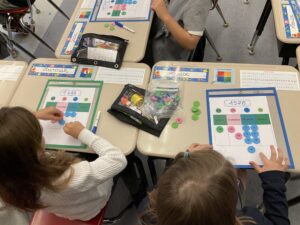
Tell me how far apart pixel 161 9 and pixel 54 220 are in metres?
1.04

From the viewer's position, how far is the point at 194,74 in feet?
4.36

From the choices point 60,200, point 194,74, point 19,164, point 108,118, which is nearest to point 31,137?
point 19,164

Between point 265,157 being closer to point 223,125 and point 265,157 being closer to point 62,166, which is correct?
point 223,125

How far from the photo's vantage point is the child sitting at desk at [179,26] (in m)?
1.37

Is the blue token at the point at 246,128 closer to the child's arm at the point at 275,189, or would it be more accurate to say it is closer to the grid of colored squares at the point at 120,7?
the child's arm at the point at 275,189

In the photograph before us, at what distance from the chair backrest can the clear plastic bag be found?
44cm

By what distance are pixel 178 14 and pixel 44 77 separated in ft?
2.32

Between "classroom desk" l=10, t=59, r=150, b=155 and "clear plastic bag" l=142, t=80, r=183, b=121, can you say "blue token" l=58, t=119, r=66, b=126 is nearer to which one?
"classroom desk" l=10, t=59, r=150, b=155

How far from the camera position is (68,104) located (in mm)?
1279

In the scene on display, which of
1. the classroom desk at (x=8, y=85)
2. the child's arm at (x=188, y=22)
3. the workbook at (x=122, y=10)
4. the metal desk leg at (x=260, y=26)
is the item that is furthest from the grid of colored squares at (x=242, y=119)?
the metal desk leg at (x=260, y=26)

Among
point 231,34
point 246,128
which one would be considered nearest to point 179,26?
point 246,128

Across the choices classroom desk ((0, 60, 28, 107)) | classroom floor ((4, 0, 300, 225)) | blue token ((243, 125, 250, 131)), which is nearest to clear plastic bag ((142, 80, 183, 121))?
blue token ((243, 125, 250, 131))

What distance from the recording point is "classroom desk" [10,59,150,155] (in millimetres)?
1160

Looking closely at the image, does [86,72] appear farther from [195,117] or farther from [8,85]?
[195,117]
